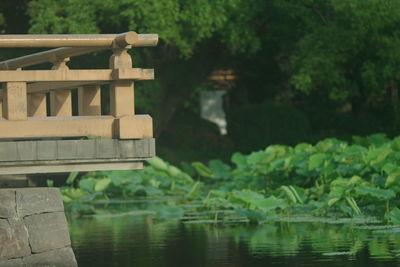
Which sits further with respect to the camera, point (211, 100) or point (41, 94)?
point (211, 100)

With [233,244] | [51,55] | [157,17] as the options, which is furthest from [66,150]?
[157,17]

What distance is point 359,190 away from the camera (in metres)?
15.6

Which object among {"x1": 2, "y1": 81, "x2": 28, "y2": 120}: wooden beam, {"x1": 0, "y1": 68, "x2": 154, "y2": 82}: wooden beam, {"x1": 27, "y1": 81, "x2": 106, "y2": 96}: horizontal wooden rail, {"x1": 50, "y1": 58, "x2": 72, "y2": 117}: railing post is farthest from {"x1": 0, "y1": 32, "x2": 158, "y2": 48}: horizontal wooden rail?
{"x1": 50, "y1": 58, "x2": 72, "y2": 117}: railing post

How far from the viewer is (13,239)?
1043 cm

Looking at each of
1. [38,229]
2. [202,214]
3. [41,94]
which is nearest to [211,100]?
[202,214]

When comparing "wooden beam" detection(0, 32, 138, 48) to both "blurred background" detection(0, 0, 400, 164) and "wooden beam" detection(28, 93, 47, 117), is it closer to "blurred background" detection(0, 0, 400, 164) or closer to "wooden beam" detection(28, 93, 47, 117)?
"wooden beam" detection(28, 93, 47, 117)

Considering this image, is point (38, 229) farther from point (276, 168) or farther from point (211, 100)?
point (211, 100)

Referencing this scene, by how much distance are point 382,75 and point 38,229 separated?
63.4ft

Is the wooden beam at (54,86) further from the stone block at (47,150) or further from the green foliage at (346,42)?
the green foliage at (346,42)

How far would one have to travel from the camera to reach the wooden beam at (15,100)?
10.2 meters

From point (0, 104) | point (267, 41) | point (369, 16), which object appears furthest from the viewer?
point (267, 41)

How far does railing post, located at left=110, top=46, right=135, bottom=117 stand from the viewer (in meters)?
10.4

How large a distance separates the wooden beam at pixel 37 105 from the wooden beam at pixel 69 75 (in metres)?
3.39

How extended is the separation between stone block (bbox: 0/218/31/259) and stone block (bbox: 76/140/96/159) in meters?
0.82
